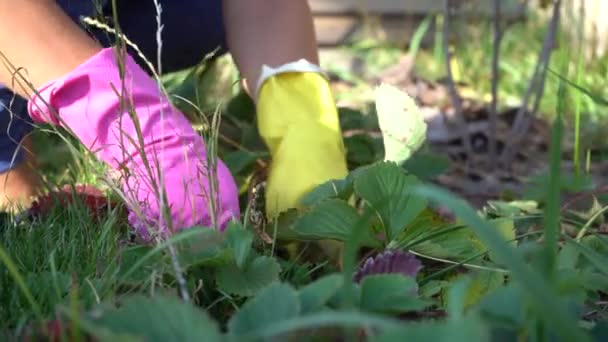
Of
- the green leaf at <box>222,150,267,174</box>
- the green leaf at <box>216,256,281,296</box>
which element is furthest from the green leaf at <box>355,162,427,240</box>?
the green leaf at <box>222,150,267,174</box>

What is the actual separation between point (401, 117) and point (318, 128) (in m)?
0.11

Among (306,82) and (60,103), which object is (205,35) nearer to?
(306,82)

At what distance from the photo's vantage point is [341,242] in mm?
965

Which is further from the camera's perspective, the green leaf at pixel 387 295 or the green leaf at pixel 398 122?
the green leaf at pixel 398 122

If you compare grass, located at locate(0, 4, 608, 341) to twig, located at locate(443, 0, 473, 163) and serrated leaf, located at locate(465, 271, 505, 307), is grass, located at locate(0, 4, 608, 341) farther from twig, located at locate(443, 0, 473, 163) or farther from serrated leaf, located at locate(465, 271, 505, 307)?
twig, located at locate(443, 0, 473, 163)

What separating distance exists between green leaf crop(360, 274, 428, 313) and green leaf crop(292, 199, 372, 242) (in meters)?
0.17

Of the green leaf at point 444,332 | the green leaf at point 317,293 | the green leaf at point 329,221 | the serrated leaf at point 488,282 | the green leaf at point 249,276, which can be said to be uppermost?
the green leaf at point 444,332

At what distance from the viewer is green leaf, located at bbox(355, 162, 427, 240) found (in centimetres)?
91

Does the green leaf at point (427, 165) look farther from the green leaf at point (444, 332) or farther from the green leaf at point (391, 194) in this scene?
the green leaf at point (444, 332)

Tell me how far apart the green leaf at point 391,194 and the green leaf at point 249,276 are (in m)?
0.13

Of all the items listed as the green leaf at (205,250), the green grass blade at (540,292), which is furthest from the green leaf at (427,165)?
the green grass blade at (540,292)

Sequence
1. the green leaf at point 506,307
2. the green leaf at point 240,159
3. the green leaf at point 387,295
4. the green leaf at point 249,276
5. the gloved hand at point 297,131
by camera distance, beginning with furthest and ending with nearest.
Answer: the green leaf at point 240,159 → the gloved hand at point 297,131 → the green leaf at point 249,276 → the green leaf at point 387,295 → the green leaf at point 506,307

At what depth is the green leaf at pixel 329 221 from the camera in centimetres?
90

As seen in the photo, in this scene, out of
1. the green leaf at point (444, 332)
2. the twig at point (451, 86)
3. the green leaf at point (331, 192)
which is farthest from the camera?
the twig at point (451, 86)
